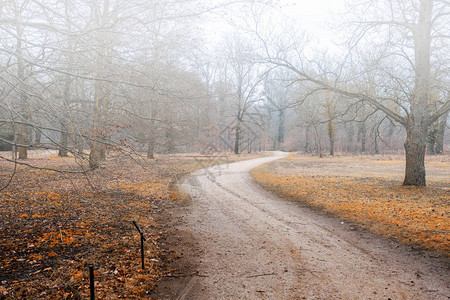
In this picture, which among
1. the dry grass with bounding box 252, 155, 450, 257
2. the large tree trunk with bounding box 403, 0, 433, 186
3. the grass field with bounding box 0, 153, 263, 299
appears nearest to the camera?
the grass field with bounding box 0, 153, 263, 299

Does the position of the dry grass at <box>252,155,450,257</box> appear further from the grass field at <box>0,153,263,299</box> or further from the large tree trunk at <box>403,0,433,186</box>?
the grass field at <box>0,153,263,299</box>

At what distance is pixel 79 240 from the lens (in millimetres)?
5387

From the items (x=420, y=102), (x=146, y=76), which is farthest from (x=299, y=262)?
(x=420, y=102)

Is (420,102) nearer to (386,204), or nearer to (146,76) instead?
(386,204)

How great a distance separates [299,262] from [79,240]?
161 inches

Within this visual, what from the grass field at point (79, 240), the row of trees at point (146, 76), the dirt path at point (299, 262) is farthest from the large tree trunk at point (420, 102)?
the grass field at point (79, 240)

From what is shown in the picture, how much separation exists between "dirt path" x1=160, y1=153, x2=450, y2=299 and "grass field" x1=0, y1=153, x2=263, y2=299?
2.81 ft

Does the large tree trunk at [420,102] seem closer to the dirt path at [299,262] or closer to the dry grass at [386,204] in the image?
the dry grass at [386,204]

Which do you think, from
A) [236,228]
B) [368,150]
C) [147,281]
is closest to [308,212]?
[236,228]

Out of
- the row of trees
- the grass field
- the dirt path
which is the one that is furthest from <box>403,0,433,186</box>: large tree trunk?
the grass field

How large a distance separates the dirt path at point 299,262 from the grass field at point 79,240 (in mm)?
857

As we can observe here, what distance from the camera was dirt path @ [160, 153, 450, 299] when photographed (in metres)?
3.89

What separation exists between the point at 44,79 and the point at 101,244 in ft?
10.3

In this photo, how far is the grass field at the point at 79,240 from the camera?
3.87 metres
